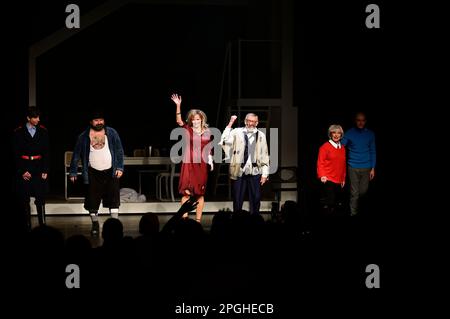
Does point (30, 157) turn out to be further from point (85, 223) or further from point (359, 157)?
point (359, 157)

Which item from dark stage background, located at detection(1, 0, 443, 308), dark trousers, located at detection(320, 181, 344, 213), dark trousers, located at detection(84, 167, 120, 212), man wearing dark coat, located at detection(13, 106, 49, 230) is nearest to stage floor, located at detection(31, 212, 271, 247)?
dark trousers, located at detection(84, 167, 120, 212)

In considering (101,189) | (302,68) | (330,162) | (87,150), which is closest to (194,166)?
(101,189)

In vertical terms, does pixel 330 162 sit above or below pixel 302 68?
below

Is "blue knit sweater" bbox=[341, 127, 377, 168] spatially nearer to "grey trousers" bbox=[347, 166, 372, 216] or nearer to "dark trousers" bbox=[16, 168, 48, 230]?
"grey trousers" bbox=[347, 166, 372, 216]

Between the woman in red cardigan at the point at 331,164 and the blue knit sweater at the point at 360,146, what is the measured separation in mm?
109

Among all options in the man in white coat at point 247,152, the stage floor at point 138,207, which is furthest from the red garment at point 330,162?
the stage floor at point 138,207

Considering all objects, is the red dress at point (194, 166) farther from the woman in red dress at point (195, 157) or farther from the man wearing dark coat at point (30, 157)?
the man wearing dark coat at point (30, 157)

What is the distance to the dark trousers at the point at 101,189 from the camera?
7777 mm

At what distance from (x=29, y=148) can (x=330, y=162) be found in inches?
120

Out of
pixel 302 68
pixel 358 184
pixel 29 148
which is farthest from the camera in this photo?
pixel 302 68

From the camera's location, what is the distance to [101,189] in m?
7.84

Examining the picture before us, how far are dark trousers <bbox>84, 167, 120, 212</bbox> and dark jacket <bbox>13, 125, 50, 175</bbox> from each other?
19.1 inches

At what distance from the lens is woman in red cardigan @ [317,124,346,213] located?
7863mm
